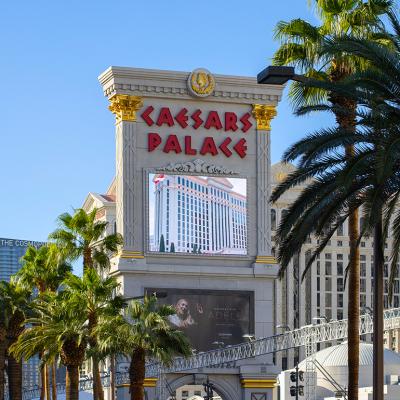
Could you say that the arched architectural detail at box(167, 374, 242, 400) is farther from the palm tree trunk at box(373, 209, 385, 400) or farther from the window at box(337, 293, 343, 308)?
the window at box(337, 293, 343, 308)

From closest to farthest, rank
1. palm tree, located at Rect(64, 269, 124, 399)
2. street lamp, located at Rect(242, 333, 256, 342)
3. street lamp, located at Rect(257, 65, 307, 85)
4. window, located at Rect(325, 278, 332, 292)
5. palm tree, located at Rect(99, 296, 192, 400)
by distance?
street lamp, located at Rect(257, 65, 307, 85), palm tree, located at Rect(99, 296, 192, 400), palm tree, located at Rect(64, 269, 124, 399), street lamp, located at Rect(242, 333, 256, 342), window, located at Rect(325, 278, 332, 292)

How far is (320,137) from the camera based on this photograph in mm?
35719

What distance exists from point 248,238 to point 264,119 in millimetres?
7906

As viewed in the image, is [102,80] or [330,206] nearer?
[330,206]

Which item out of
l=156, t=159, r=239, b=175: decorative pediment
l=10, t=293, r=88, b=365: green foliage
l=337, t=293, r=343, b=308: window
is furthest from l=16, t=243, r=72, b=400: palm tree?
l=337, t=293, r=343, b=308: window

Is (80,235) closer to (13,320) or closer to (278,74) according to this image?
(13,320)

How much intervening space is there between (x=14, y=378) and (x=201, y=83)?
22.3 m

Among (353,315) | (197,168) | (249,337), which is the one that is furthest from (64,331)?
(197,168)

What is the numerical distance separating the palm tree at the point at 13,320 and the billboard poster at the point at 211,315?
8.66 metres

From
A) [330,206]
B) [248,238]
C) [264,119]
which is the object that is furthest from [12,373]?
[330,206]

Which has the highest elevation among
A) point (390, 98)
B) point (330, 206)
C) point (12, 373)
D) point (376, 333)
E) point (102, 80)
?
point (102, 80)

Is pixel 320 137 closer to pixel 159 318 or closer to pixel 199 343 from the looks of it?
pixel 159 318

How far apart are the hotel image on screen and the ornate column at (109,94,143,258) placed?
44.6 inches

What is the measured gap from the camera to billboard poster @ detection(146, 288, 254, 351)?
8575cm
